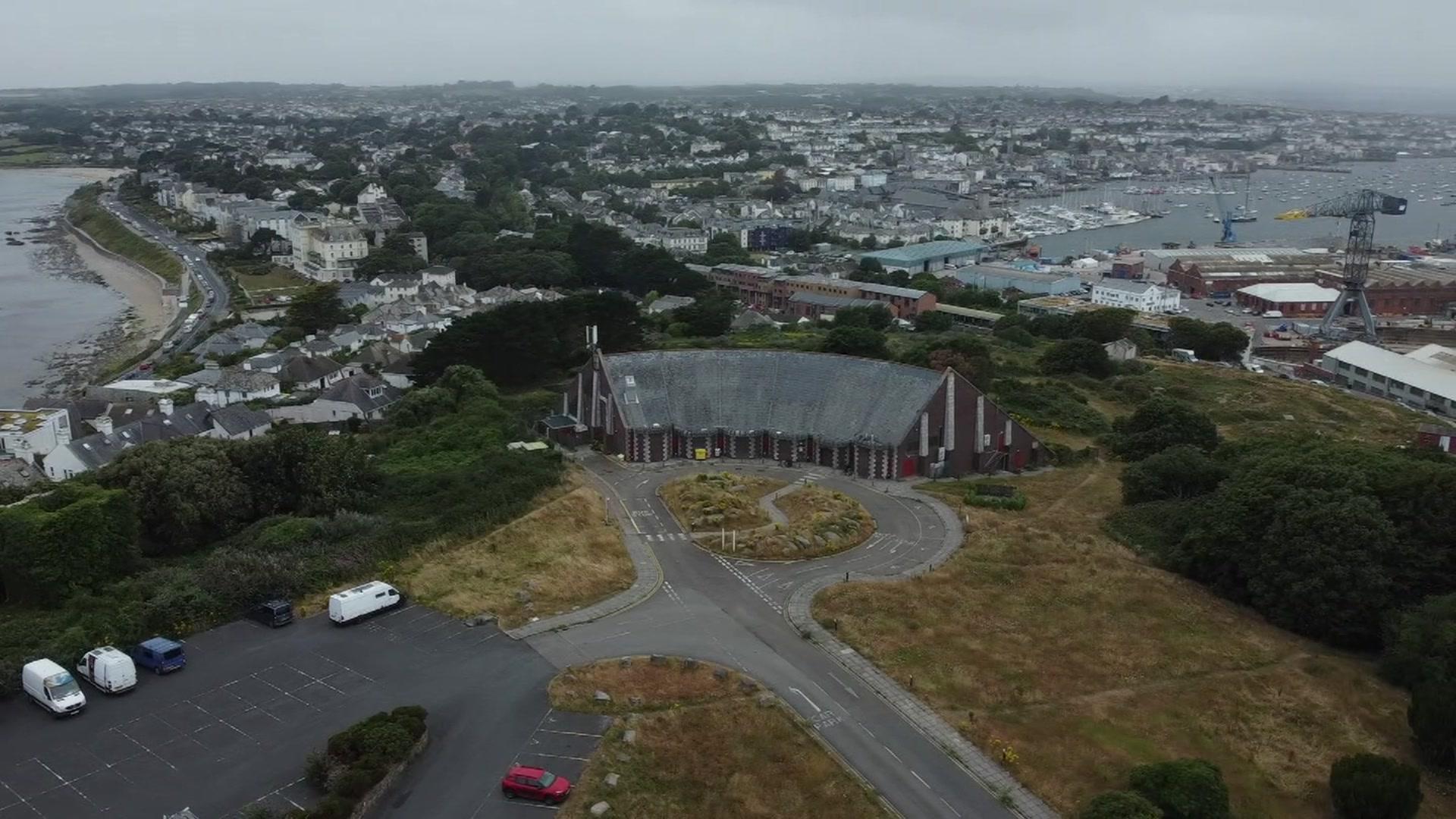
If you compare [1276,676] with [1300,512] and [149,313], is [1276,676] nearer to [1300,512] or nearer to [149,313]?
[1300,512]

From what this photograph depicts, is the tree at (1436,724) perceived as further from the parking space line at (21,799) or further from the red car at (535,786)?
the parking space line at (21,799)

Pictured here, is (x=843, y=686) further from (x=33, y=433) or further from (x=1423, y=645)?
(x=33, y=433)

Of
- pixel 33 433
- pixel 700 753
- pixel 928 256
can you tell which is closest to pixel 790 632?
pixel 700 753

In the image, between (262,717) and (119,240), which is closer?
(262,717)

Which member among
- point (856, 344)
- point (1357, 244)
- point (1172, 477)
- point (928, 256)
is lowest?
point (928, 256)

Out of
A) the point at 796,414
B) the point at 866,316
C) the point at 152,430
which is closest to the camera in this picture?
the point at 796,414

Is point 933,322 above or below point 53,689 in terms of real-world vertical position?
below

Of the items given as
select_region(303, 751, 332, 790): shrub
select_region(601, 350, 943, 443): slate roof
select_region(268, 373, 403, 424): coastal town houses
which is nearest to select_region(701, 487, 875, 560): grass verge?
select_region(601, 350, 943, 443): slate roof

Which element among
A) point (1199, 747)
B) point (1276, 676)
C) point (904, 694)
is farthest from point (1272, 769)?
point (904, 694)
